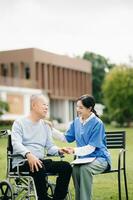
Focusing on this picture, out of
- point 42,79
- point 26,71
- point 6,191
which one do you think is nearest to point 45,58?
point 42,79

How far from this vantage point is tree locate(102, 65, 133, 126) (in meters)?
50.2

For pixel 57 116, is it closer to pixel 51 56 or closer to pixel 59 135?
pixel 51 56

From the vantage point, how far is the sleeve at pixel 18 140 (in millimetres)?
5016

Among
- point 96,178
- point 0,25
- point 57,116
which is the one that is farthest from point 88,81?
point 96,178

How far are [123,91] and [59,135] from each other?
46250 mm

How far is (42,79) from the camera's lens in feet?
172

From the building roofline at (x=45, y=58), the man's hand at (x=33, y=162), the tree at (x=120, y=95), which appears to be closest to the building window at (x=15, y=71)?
the building roofline at (x=45, y=58)

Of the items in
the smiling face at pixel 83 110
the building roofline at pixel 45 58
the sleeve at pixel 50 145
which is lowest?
the sleeve at pixel 50 145

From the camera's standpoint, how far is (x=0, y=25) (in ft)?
42.6

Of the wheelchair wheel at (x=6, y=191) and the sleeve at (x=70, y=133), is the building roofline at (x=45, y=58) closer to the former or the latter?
the sleeve at (x=70, y=133)

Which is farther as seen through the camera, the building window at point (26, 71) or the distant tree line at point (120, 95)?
the building window at point (26, 71)

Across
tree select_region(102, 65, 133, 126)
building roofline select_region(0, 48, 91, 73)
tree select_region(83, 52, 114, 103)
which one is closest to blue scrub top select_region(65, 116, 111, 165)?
building roofline select_region(0, 48, 91, 73)

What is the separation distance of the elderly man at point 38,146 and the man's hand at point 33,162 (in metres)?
0.02

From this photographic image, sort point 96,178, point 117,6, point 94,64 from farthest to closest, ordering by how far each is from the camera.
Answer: point 94,64 < point 117,6 < point 96,178
